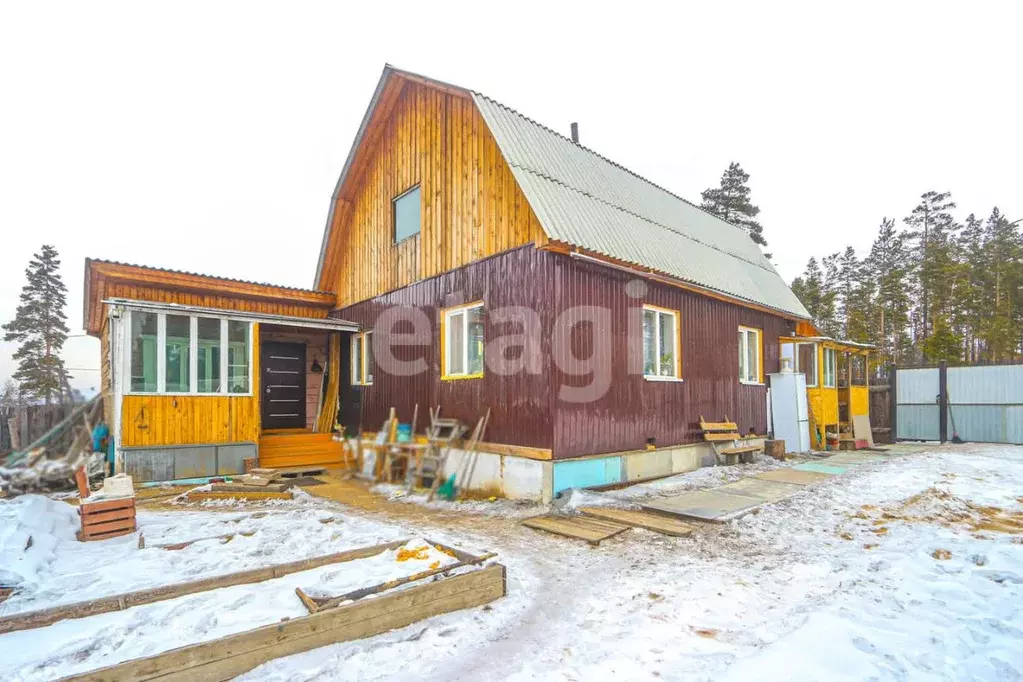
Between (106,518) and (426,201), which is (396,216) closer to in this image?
(426,201)

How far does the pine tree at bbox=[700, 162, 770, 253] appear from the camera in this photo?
30.9 m

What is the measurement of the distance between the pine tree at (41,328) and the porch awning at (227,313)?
23.1 meters

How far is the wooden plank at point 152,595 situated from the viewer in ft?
10.1

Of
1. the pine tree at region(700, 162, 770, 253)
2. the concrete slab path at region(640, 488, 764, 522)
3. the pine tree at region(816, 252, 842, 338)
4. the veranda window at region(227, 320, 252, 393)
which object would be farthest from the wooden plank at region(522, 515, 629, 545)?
the pine tree at region(816, 252, 842, 338)

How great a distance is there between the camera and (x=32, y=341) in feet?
87.2

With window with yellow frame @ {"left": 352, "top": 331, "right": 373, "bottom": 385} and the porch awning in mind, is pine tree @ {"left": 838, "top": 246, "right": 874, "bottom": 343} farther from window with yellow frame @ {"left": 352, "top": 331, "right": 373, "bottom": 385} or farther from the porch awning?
the porch awning

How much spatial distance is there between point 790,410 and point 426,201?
383 inches

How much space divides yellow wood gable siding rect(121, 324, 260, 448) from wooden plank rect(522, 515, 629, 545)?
263 inches

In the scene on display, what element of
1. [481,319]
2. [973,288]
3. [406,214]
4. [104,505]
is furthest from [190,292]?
[973,288]

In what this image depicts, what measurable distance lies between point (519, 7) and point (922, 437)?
1672 cm

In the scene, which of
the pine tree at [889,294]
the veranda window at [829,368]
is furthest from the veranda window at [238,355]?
the pine tree at [889,294]

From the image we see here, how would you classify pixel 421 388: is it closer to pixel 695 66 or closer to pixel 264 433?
pixel 264 433

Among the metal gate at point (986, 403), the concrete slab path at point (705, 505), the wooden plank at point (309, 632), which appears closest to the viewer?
the wooden plank at point (309, 632)

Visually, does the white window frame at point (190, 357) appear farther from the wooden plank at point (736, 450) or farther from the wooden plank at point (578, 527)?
the wooden plank at point (736, 450)
